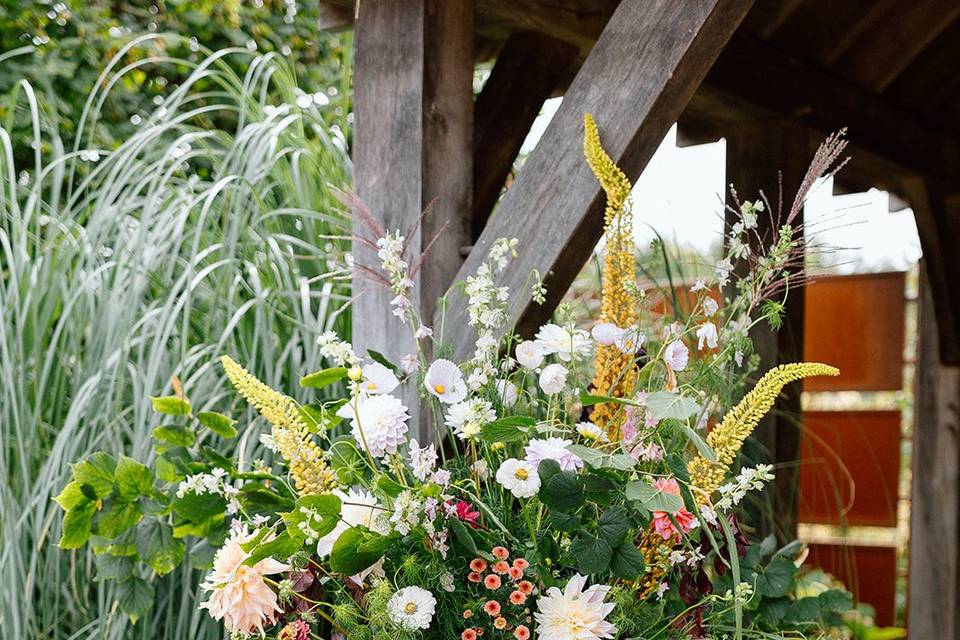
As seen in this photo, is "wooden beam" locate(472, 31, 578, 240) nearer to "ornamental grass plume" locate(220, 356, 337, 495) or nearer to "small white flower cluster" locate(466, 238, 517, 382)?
"small white flower cluster" locate(466, 238, 517, 382)

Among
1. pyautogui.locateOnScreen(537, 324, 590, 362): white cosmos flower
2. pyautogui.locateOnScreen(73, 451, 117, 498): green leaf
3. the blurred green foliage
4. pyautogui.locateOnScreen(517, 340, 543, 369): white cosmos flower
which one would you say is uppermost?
the blurred green foliage

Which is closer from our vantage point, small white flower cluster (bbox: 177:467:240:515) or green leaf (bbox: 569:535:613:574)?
green leaf (bbox: 569:535:613:574)

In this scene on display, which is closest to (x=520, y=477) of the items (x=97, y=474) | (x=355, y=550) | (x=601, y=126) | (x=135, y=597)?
(x=355, y=550)

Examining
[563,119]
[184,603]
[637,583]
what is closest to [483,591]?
[637,583]

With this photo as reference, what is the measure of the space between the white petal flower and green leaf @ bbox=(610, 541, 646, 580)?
12 centimetres

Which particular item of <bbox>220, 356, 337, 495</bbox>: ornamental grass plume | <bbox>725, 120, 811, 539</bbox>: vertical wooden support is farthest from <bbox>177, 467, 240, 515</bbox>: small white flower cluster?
<bbox>725, 120, 811, 539</bbox>: vertical wooden support

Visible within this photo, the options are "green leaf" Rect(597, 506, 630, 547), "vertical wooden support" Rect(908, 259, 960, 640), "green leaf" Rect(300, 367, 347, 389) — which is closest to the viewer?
"green leaf" Rect(597, 506, 630, 547)

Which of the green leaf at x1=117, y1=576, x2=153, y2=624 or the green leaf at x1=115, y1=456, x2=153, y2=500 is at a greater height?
the green leaf at x1=115, y1=456, x2=153, y2=500

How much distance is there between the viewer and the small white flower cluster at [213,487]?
1.42 meters

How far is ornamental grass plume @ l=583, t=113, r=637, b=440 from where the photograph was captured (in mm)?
1334

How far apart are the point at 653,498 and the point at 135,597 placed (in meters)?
1.01

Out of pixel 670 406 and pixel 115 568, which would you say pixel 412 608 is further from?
pixel 115 568

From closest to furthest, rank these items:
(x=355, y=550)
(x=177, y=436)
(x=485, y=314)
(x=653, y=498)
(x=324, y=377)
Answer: (x=653, y=498), (x=355, y=550), (x=485, y=314), (x=324, y=377), (x=177, y=436)

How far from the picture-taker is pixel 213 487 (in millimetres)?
1415
